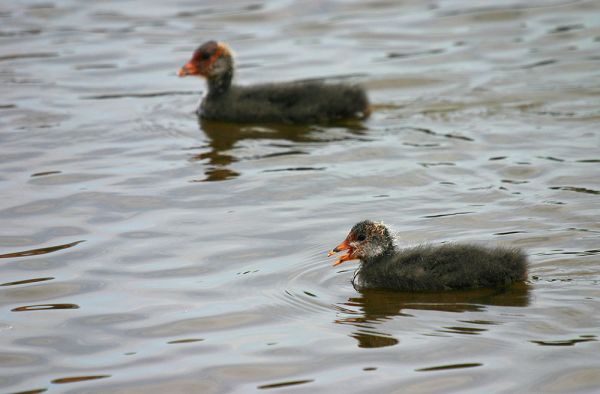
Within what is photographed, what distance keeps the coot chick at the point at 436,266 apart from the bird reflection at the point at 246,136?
3430 millimetres

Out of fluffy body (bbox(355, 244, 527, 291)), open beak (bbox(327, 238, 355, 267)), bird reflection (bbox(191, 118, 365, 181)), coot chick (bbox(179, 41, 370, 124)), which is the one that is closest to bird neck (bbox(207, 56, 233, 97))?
Answer: coot chick (bbox(179, 41, 370, 124))

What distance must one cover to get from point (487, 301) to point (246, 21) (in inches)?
454

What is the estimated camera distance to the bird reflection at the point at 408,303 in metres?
7.94

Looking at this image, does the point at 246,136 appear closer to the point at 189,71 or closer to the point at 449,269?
the point at 189,71

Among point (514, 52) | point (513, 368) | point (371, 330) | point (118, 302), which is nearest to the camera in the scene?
point (513, 368)

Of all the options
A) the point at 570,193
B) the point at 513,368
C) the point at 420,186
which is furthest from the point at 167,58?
the point at 513,368

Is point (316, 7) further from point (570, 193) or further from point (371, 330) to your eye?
point (371, 330)

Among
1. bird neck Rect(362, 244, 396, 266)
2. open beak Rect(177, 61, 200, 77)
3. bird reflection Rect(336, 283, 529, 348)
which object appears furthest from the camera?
open beak Rect(177, 61, 200, 77)

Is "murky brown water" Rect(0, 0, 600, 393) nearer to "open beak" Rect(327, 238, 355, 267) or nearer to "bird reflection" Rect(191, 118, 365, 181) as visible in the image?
"bird reflection" Rect(191, 118, 365, 181)

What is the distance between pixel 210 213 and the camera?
1034 centimetres

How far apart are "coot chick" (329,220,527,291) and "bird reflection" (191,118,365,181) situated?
3.43 m

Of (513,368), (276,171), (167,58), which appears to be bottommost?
(513,368)

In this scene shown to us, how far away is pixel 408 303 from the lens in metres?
8.24

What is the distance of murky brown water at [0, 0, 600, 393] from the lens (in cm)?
737
